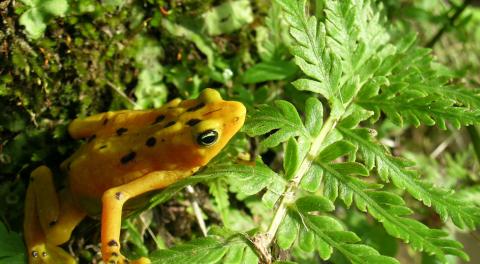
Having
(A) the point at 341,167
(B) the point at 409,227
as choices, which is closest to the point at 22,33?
(A) the point at 341,167

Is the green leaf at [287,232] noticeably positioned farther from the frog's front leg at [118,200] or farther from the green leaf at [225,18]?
the green leaf at [225,18]

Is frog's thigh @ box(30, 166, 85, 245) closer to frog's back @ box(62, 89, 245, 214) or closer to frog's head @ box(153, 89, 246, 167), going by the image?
frog's back @ box(62, 89, 245, 214)

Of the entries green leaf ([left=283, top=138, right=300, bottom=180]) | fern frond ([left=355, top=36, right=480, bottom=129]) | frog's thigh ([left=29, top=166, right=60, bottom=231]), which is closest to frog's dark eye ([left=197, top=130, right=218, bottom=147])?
green leaf ([left=283, top=138, right=300, bottom=180])

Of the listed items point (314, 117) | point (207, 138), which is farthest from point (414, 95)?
point (207, 138)

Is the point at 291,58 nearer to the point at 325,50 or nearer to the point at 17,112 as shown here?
the point at 325,50

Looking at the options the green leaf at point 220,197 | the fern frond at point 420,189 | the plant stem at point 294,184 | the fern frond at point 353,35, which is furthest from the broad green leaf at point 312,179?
the green leaf at point 220,197

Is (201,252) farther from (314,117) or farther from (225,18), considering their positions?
(225,18)

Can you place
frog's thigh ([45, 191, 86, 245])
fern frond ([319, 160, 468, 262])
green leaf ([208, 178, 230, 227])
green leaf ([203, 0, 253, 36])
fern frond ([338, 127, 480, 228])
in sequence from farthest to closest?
Answer: green leaf ([203, 0, 253, 36])
green leaf ([208, 178, 230, 227])
frog's thigh ([45, 191, 86, 245])
fern frond ([338, 127, 480, 228])
fern frond ([319, 160, 468, 262])
